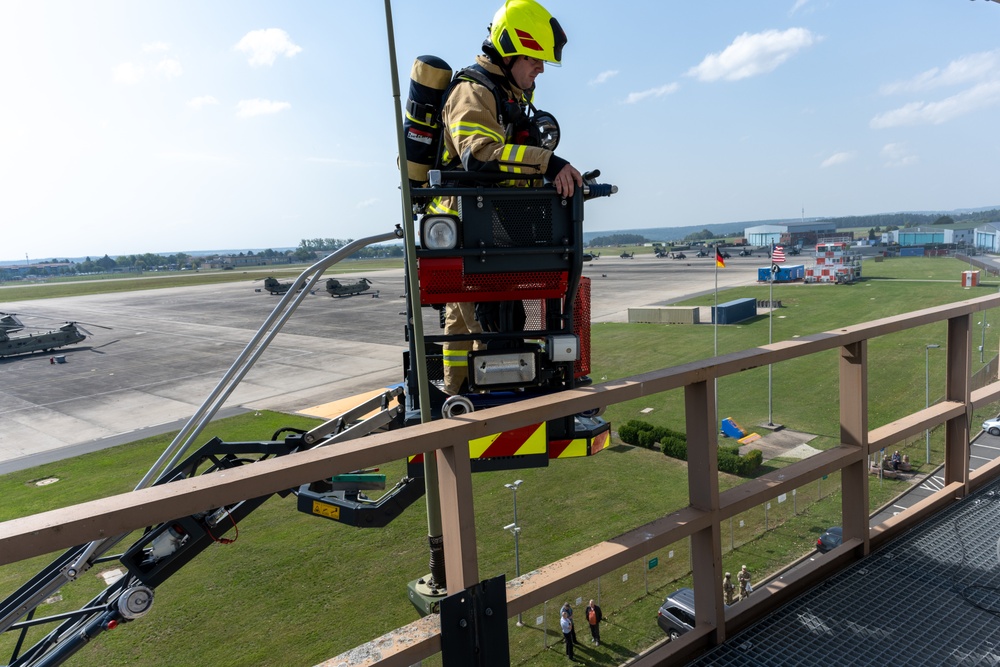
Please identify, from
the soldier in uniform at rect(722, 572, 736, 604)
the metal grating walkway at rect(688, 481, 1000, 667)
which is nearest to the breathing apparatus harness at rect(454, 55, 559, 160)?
the metal grating walkway at rect(688, 481, 1000, 667)

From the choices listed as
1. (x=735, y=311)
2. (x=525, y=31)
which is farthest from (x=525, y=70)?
(x=735, y=311)

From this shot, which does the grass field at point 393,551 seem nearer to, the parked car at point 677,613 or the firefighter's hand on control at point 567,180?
the parked car at point 677,613

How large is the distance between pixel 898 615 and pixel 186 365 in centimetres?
3798

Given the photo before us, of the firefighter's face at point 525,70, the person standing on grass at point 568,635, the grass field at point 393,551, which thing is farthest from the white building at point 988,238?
the firefighter's face at point 525,70

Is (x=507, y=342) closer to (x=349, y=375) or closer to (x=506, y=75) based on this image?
(x=506, y=75)

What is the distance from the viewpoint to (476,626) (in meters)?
1.87

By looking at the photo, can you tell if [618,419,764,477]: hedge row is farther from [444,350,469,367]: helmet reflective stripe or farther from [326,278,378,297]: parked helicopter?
[326,278,378,297]: parked helicopter

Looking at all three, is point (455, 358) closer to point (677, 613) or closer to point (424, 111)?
point (424, 111)

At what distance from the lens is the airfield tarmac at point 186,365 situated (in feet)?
82.8

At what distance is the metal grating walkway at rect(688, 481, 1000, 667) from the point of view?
2484mm

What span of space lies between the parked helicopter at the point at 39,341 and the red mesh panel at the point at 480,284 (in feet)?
158

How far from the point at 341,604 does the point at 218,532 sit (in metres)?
9.89

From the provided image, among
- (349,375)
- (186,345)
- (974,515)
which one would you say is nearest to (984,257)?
(349,375)

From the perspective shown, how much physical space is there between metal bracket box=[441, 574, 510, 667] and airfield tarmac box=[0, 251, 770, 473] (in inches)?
849
